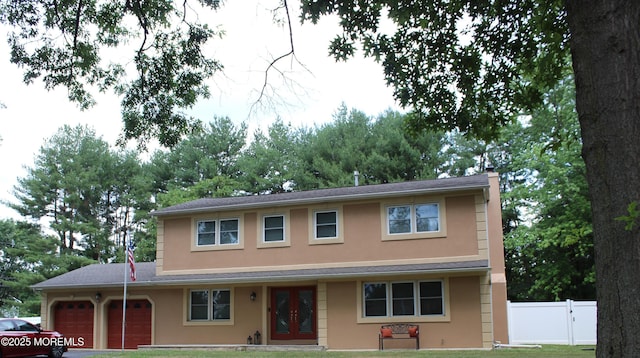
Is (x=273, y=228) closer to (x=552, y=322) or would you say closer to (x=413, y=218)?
(x=413, y=218)

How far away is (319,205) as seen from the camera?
2108 centimetres

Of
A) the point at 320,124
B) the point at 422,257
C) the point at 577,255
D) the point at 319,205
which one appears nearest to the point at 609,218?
the point at 422,257

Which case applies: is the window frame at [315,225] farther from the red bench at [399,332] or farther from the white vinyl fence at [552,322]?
the white vinyl fence at [552,322]

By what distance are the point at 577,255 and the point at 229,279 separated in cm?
1826

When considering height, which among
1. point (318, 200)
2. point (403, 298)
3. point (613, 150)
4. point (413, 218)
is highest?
point (318, 200)

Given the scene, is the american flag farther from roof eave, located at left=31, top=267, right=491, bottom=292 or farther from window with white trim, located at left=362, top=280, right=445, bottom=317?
window with white trim, located at left=362, top=280, right=445, bottom=317

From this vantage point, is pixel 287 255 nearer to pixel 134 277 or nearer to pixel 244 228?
pixel 244 228

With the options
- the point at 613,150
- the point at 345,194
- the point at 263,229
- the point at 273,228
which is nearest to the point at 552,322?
the point at 345,194

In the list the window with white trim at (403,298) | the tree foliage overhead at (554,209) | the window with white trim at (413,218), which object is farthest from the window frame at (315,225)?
the tree foliage overhead at (554,209)

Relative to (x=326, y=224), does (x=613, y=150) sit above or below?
below

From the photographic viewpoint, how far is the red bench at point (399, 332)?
18766 millimetres

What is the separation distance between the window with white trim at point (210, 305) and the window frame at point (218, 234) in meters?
1.57

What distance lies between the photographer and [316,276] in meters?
19.7

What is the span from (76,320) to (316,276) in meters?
11.0
